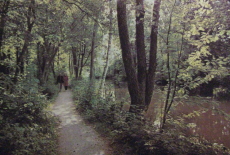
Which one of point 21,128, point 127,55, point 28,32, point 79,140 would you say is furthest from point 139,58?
point 21,128

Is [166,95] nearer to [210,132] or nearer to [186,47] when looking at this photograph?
[186,47]

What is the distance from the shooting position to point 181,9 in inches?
176

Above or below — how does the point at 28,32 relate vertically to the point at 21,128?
above

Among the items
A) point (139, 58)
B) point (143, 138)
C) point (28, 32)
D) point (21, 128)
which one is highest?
point (28, 32)

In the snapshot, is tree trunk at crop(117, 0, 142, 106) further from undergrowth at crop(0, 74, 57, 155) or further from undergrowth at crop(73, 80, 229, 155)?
undergrowth at crop(0, 74, 57, 155)

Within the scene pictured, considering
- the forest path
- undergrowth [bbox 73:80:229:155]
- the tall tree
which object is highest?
the tall tree

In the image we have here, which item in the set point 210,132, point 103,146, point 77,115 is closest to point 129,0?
point 103,146

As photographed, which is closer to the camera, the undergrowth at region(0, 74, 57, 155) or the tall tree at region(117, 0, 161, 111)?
the undergrowth at region(0, 74, 57, 155)

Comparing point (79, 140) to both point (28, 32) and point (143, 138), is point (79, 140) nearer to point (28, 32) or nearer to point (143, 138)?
point (143, 138)

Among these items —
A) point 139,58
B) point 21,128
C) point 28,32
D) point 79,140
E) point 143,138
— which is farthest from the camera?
point 139,58

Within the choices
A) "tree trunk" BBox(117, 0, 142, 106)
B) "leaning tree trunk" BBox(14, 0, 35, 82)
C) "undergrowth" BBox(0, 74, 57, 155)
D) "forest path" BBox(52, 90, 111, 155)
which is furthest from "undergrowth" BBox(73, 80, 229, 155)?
"leaning tree trunk" BBox(14, 0, 35, 82)

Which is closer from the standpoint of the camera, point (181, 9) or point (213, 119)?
point (181, 9)

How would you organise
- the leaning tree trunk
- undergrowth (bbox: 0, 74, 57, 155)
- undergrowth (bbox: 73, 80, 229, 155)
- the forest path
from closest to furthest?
undergrowth (bbox: 0, 74, 57, 155) < undergrowth (bbox: 73, 80, 229, 155) < the forest path < the leaning tree trunk

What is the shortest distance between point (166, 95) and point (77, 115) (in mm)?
4708
